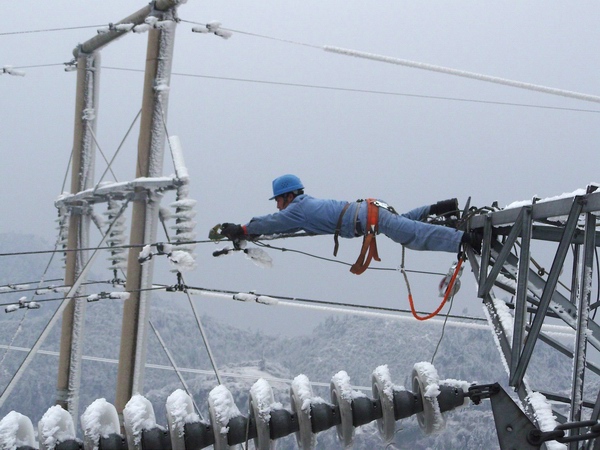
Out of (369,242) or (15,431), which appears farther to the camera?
(369,242)

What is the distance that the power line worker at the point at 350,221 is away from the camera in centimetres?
1061

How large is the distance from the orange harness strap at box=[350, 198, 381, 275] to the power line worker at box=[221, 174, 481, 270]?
0.01 metres

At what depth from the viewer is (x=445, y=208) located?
11.6 meters

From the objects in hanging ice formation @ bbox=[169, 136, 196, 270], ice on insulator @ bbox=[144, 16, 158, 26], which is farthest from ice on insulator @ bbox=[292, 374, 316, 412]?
ice on insulator @ bbox=[144, 16, 158, 26]

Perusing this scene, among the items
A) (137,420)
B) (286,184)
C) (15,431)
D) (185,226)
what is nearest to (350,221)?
(286,184)

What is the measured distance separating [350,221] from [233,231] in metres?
1.62

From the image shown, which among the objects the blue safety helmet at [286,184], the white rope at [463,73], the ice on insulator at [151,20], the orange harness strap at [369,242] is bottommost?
the orange harness strap at [369,242]

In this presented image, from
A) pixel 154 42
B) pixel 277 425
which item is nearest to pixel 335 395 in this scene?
pixel 277 425

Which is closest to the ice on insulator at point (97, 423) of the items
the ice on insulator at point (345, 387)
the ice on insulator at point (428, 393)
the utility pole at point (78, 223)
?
the ice on insulator at point (345, 387)

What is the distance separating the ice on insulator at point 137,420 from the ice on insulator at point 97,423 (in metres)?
0.13

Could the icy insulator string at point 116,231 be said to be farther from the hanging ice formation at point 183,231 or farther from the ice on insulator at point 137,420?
the ice on insulator at point 137,420

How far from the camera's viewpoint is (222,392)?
27.1 ft

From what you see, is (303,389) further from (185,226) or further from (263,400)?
(185,226)

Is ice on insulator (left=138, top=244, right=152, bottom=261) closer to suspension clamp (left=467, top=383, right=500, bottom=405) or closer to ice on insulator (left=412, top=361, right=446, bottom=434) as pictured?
ice on insulator (left=412, top=361, right=446, bottom=434)
